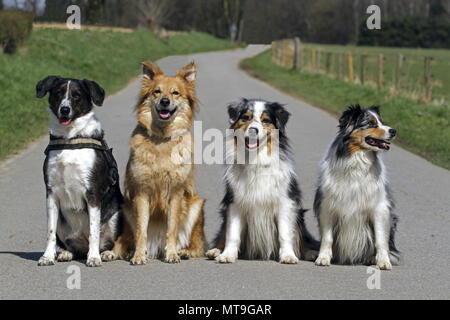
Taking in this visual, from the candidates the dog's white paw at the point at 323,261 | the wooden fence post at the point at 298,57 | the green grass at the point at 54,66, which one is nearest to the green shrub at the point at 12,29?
the green grass at the point at 54,66

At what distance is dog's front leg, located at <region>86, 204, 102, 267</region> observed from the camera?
6.73m

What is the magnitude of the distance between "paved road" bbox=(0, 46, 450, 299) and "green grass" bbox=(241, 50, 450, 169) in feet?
6.99

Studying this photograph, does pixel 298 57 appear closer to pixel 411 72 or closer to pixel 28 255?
pixel 411 72

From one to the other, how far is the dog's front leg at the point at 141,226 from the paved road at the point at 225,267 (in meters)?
0.17

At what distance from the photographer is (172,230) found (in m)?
7.07

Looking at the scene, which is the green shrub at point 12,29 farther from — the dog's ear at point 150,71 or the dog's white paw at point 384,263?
the dog's white paw at point 384,263

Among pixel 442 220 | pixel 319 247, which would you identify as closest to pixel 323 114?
pixel 442 220

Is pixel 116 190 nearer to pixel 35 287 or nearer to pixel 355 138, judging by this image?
pixel 35 287

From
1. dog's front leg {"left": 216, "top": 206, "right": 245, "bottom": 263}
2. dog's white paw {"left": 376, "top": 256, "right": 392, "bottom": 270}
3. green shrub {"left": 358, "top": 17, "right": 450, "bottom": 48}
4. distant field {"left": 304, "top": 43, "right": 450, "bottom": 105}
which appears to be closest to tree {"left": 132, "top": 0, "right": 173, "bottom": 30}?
distant field {"left": 304, "top": 43, "right": 450, "bottom": 105}

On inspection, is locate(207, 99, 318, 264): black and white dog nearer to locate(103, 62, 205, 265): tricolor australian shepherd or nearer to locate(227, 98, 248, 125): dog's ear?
locate(227, 98, 248, 125): dog's ear

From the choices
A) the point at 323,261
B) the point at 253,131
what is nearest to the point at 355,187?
the point at 323,261

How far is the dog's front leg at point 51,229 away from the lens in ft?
22.1

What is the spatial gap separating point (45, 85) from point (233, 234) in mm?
2554

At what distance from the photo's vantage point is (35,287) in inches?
234
